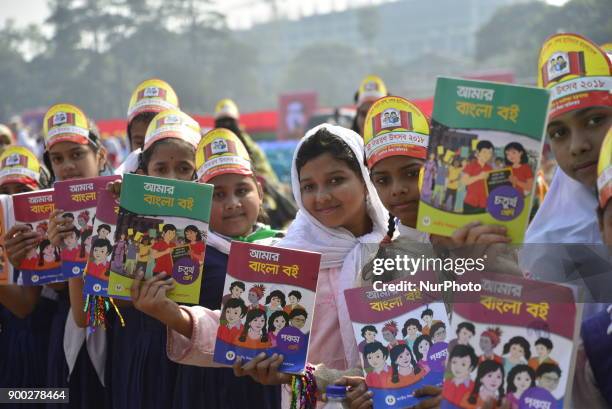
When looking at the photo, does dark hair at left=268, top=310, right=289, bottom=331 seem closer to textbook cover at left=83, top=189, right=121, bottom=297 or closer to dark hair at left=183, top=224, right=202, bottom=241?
dark hair at left=183, top=224, right=202, bottom=241

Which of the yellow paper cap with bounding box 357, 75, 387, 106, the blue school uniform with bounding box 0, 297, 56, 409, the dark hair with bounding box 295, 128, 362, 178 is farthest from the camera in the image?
the yellow paper cap with bounding box 357, 75, 387, 106

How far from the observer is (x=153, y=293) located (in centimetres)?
246

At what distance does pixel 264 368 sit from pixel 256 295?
0.72ft

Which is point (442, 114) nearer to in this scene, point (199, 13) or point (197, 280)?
point (197, 280)

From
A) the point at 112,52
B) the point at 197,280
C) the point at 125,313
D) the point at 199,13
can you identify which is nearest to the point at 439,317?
the point at 197,280

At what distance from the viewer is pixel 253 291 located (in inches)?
91.0

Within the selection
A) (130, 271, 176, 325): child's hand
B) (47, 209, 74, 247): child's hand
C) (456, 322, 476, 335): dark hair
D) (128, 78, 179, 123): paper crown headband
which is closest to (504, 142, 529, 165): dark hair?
(456, 322, 476, 335): dark hair

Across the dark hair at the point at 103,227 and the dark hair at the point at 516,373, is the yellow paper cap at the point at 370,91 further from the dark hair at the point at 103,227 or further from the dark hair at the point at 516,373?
the dark hair at the point at 516,373

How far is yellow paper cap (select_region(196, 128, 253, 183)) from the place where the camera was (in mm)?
3230

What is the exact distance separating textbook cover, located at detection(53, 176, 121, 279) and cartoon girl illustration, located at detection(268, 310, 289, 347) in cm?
115

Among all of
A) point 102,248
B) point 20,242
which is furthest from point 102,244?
point 20,242

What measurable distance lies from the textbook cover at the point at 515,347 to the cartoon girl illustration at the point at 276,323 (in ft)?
2.17

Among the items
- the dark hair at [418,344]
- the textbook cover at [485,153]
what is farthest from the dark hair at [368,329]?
the textbook cover at [485,153]

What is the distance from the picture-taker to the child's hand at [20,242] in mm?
3391
